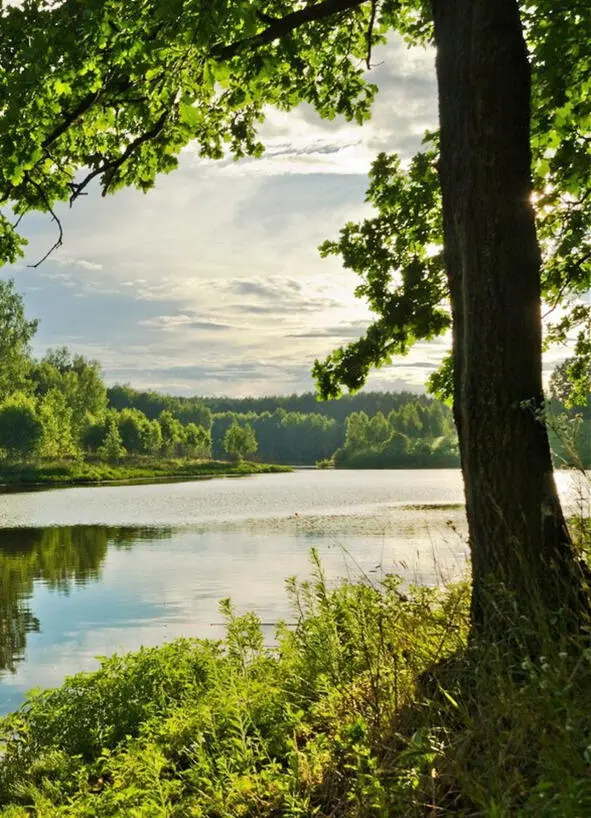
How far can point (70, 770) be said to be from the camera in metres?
5.53

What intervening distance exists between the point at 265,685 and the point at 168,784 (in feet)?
5.09

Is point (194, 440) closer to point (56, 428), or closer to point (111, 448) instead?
point (111, 448)

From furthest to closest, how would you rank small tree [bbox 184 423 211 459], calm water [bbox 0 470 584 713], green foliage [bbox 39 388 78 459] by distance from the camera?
small tree [bbox 184 423 211 459]
green foliage [bbox 39 388 78 459]
calm water [bbox 0 470 584 713]

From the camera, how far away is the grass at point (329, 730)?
2867mm

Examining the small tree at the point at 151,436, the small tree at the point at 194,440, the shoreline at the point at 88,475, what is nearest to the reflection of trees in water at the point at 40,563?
the shoreline at the point at 88,475

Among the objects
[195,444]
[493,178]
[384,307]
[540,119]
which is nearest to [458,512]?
[384,307]

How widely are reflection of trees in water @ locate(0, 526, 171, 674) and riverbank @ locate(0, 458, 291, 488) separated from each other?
129 feet

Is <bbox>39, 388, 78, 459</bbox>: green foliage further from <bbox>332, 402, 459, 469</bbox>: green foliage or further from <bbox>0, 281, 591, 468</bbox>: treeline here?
<bbox>332, 402, 459, 469</bbox>: green foliage

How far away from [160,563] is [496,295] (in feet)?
54.0

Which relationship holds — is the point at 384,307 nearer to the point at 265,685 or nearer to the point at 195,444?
the point at 265,685

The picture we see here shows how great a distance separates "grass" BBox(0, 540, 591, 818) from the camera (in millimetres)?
2867

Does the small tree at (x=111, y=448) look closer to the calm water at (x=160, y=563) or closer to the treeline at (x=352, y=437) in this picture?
the treeline at (x=352, y=437)

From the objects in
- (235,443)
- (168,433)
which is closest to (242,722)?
(168,433)

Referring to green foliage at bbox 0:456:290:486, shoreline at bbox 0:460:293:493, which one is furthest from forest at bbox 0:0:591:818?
green foliage at bbox 0:456:290:486
